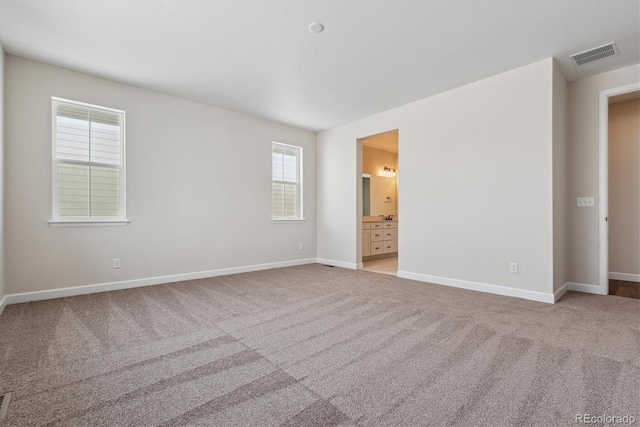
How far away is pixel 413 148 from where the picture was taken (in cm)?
454

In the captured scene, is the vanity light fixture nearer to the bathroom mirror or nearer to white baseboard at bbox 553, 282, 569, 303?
the bathroom mirror

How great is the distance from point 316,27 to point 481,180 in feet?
8.77

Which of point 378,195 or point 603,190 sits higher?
point 378,195

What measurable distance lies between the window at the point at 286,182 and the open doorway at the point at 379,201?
1379mm

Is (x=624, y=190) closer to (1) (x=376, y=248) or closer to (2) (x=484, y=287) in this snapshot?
(2) (x=484, y=287)

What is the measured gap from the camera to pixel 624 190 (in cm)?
433

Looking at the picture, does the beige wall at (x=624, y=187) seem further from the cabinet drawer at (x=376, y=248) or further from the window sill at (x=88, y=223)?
the window sill at (x=88, y=223)

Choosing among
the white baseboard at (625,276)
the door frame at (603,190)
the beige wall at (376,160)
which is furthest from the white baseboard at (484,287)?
the beige wall at (376,160)

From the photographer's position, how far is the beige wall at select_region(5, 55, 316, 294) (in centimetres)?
332

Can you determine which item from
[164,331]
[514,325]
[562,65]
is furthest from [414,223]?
[164,331]

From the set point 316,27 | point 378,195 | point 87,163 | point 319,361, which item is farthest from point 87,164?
point 378,195

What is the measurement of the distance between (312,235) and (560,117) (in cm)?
428

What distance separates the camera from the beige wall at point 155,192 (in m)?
3.32

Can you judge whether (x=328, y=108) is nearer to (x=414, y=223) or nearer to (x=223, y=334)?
(x=414, y=223)
